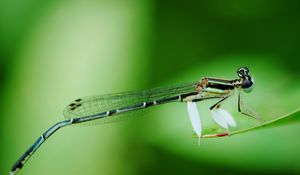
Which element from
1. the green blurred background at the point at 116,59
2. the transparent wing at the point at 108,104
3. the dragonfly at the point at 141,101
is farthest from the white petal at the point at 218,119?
the transparent wing at the point at 108,104

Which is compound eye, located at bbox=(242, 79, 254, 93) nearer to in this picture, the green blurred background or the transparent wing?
the green blurred background

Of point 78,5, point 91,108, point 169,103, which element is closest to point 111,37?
point 78,5

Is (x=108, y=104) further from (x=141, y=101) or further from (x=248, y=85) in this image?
(x=248, y=85)

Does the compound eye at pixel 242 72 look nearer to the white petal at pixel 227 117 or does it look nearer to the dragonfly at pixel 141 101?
the dragonfly at pixel 141 101

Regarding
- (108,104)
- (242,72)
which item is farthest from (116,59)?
(242,72)

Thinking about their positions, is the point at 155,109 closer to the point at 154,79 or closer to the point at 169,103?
the point at 169,103

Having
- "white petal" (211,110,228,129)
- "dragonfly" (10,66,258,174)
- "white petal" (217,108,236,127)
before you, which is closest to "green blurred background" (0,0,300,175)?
"dragonfly" (10,66,258,174)
